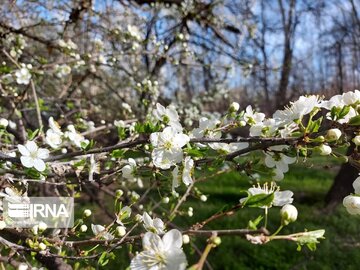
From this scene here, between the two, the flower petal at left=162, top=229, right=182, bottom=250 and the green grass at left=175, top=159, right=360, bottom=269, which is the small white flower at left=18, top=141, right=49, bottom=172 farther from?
the green grass at left=175, top=159, right=360, bottom=269

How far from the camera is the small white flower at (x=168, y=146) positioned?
1.11 metres

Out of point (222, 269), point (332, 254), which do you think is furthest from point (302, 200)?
point (222, 269)

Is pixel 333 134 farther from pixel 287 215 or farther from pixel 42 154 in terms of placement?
pixel 42 154

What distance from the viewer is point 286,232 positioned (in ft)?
14.1

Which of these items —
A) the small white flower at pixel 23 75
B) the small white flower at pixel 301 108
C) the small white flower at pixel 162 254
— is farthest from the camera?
the small white flower at pixel 23 75

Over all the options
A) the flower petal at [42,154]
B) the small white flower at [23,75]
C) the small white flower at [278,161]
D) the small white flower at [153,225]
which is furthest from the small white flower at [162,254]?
the small white flower at [23,75]

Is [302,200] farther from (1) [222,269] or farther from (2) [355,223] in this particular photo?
(1) [222,269]

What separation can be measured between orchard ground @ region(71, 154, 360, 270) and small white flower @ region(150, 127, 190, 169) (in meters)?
1.47

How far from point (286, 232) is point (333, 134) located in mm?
3538

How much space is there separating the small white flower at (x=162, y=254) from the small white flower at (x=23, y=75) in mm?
1833

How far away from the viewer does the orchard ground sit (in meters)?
3.83

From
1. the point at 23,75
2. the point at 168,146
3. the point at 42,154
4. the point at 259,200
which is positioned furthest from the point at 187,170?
the point at 23,75

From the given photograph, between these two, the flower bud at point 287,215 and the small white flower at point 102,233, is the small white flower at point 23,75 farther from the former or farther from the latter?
the flower bud at point 287,215

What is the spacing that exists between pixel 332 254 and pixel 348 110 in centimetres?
343
